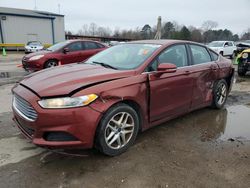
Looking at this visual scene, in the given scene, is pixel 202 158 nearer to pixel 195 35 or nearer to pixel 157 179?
pixel 157 179

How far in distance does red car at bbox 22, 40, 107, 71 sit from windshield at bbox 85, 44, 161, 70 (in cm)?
570

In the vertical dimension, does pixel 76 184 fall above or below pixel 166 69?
below

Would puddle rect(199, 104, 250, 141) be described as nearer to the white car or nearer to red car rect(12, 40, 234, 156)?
red car rect(12, 40, 234, 156)

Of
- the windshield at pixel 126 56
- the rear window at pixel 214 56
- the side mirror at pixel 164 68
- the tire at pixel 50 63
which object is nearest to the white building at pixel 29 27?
the tire at pixel 50 63

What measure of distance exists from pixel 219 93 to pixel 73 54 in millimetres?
6516

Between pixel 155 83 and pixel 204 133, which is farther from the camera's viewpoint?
pixel 204 133

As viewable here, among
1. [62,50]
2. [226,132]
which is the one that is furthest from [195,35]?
[226,132]

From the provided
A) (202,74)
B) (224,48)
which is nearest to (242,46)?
(224,48)

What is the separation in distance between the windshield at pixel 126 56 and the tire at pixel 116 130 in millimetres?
747

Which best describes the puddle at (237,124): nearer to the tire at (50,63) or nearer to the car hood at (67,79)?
the car hood at (67,79)

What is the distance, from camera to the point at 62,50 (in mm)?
9914

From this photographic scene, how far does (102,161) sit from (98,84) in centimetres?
103

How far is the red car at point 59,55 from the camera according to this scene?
9500mm

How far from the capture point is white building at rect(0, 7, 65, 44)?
99.9 ft
